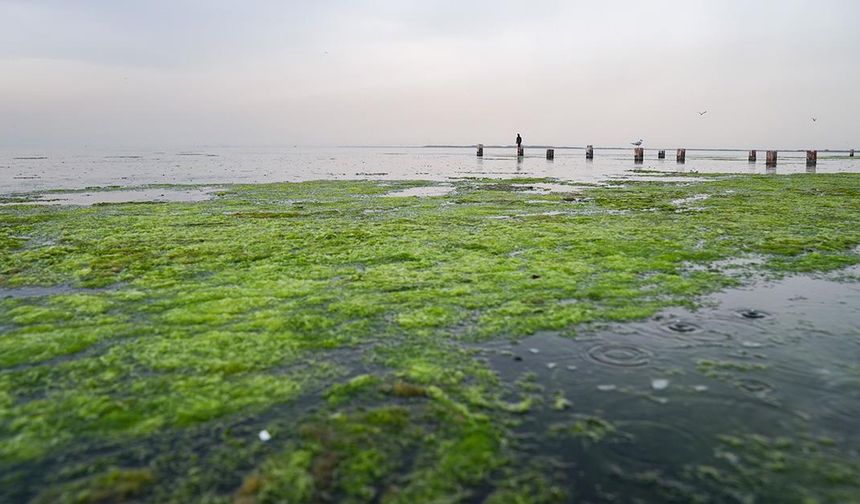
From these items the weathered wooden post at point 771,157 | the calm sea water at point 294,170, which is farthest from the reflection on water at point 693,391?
the weathered wooden post at point 771,157

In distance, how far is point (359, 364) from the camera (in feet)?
16.6

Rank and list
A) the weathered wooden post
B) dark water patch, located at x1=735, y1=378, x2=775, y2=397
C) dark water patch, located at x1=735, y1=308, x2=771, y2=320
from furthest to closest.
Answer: the weathered wooden post, dark water patch, located at x1=735, y1=308, x2=771, y2=320, dark water patch, located at x1=735, y1=378, x2=775, y2=397

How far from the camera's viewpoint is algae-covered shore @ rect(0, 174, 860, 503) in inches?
130

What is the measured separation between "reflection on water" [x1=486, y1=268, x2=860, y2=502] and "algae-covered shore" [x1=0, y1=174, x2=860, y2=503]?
0.03 metres

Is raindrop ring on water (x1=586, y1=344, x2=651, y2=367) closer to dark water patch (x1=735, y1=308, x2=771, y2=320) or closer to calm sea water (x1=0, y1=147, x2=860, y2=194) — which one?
dark water patch (x1=735, y1=308, x2=771, y2=320)

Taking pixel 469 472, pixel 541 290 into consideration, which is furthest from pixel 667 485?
pixel 541 290

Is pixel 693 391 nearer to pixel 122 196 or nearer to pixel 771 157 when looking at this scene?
pixel 122 196

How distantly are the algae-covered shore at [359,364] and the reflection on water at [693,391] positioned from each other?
0.11ft

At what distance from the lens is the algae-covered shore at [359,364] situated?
3291 mm

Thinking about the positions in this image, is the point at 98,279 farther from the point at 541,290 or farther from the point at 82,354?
the point at 541,290

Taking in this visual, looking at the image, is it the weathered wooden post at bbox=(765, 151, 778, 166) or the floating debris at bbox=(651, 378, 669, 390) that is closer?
the floating debris at bbox=(651, 378, 669, 390)

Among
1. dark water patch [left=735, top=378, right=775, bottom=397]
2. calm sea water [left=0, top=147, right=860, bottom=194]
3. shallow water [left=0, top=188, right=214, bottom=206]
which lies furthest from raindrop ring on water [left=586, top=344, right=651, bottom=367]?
calm sea water [left=0, top=147, right=860, bottom=194]

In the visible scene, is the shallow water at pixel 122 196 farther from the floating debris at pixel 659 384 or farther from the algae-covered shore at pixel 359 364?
the floating debris at pixel 659 384

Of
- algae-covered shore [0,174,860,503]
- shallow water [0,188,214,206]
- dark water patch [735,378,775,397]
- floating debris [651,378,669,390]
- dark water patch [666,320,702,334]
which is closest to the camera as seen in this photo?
algae-covered shore [0,174,860,503]
